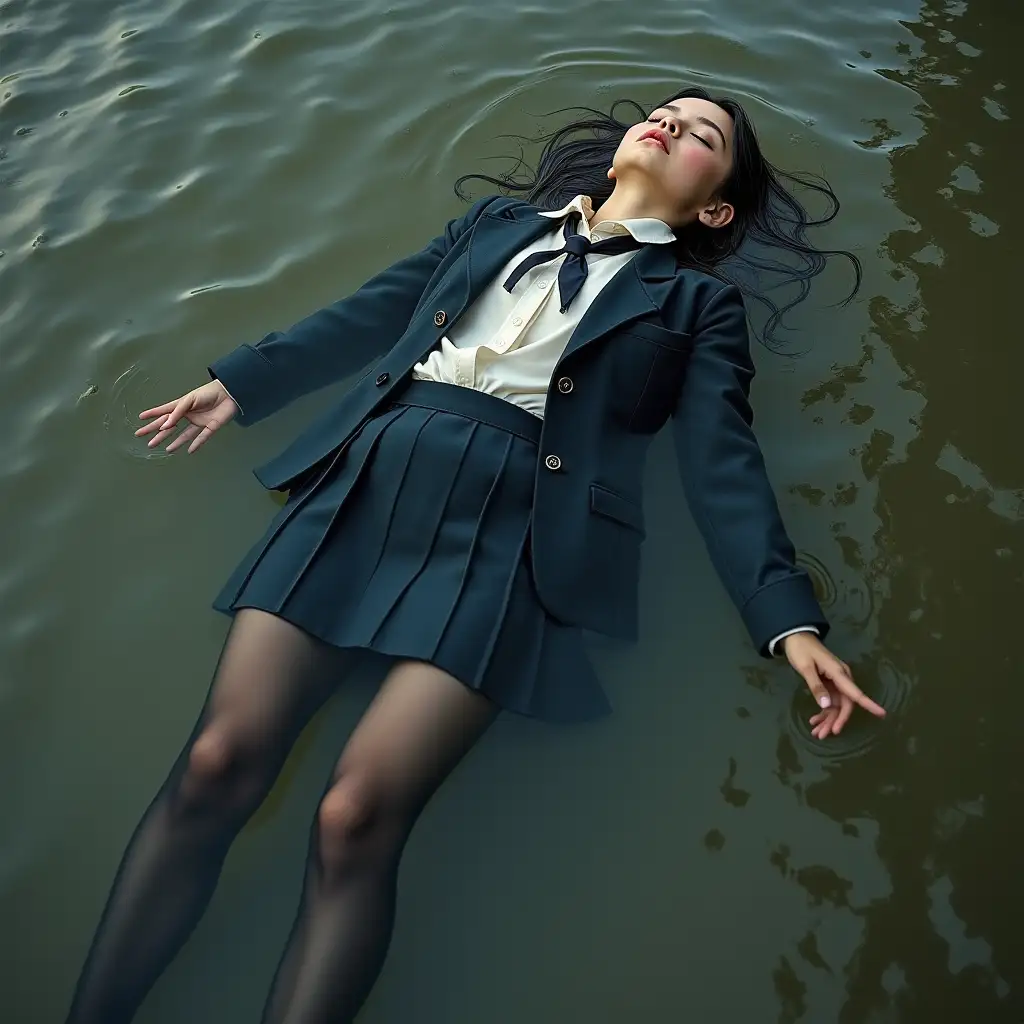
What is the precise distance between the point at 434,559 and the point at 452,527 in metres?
0.08

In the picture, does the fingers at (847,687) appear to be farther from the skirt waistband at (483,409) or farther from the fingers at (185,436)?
the fingers at (185,436)

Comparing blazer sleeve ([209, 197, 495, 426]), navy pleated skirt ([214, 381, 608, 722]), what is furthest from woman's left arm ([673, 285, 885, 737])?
blazer sleeve ([209, 197, 495, 426])

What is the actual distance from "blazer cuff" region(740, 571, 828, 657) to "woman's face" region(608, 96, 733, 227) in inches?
43.1

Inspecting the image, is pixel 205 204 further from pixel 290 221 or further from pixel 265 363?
pixel 265 363

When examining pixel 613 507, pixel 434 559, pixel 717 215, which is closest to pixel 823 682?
pixel 613 507

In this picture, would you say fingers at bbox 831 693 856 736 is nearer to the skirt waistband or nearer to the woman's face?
the skirt waistband

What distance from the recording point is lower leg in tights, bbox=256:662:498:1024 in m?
1.64

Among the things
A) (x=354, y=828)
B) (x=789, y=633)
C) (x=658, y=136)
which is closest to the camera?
(x=354, y=828)

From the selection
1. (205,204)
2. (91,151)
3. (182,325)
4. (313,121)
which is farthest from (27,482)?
(313,121)

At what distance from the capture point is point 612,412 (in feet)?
7.25

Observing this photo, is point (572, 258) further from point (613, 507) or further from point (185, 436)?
point (185, 436)

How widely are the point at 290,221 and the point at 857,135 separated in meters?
2.02

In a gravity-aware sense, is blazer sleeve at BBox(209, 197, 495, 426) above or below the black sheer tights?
above

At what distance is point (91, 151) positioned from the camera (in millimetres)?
3367
